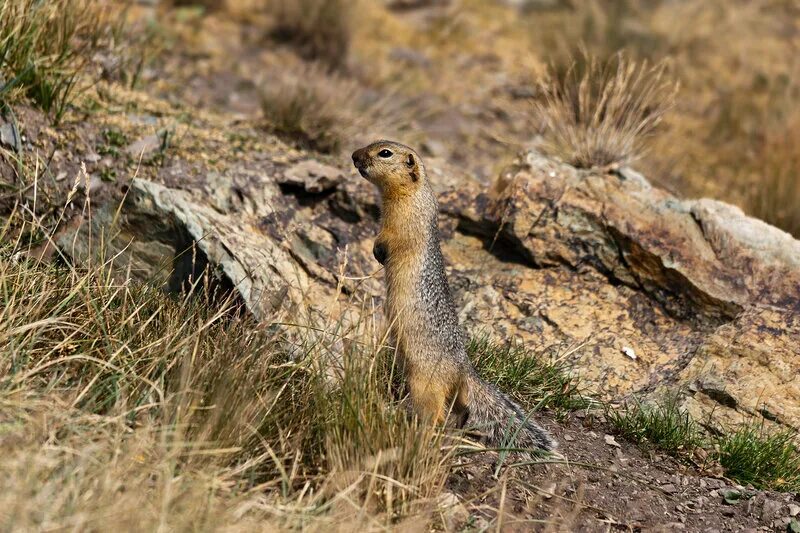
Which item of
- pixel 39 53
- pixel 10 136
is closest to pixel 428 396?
pixel 10 136

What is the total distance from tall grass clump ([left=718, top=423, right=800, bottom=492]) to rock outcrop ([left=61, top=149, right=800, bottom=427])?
0.26 metres

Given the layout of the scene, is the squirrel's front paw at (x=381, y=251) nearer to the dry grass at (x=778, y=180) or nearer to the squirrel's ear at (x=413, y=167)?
the squirrel's ear at (x=413, y=167)

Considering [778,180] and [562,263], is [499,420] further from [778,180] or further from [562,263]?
Result: [778,180]

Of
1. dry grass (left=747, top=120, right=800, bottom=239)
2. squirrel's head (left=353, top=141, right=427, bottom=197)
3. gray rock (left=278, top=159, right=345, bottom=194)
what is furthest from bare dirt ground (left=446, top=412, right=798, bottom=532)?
dry grass (left=747, top=120, right=800, bottom=239)

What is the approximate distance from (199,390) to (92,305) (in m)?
0.95

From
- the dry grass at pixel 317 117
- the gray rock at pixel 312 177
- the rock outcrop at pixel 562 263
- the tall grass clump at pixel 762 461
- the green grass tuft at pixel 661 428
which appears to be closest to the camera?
the tall grass clump at pixel 762 461

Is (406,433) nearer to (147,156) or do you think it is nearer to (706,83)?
(147,156)

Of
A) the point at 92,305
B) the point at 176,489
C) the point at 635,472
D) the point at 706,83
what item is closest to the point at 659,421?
the point at 635,472

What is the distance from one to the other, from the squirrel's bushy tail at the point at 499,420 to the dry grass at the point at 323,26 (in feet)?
24.4

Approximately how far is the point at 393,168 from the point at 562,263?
6.11 feet

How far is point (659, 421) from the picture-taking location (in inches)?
212

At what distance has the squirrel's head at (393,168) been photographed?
18.1ft

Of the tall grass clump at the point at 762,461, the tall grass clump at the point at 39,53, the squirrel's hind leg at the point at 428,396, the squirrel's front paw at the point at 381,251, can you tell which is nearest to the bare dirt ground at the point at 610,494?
the tall grass clump at the point at 762,461

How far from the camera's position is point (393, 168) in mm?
5508
